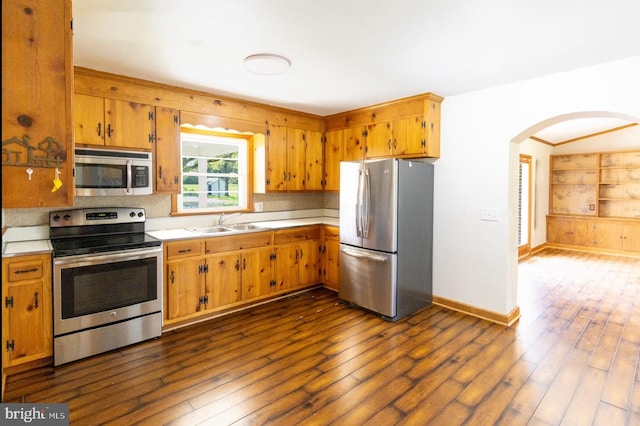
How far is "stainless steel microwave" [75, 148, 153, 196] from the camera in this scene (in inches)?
123

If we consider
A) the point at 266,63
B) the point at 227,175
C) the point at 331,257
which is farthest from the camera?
the point at 331,257

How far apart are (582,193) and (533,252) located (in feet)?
5.74

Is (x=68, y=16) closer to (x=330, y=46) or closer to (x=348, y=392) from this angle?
(x=330, y=46)

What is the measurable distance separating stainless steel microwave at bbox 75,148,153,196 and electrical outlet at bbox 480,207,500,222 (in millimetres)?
3396

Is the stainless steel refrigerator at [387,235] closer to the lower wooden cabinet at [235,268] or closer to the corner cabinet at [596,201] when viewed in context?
the lower wooden cabinet at [235,268]

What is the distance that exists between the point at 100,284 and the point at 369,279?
8.33ft

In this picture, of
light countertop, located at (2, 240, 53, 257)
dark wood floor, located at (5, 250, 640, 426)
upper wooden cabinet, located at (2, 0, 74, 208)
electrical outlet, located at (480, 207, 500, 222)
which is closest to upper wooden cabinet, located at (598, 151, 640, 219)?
dark wood floor, located at (5, 250, 640, 426)

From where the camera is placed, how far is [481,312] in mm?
3779

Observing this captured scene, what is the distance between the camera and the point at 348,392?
2443 millimetres

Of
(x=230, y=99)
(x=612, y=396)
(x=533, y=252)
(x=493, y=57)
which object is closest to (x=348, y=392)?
(x=612, y=396)

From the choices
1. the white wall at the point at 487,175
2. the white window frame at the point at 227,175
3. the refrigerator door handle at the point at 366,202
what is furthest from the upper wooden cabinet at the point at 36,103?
the white wall at the point at 487,175

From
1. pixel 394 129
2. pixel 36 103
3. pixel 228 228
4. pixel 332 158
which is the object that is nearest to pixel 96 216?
pixel 228 228

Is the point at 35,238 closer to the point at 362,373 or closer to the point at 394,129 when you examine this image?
the point at 362,373

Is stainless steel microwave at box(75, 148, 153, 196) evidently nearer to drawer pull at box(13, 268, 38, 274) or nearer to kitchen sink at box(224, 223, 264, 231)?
Result: drawer pull at box(13, 268, 38, 274)
